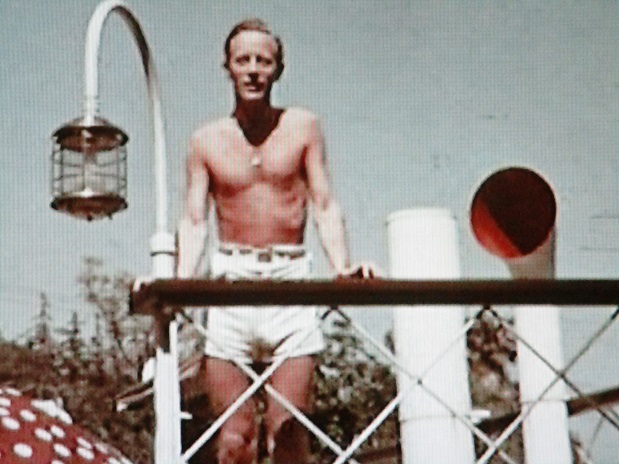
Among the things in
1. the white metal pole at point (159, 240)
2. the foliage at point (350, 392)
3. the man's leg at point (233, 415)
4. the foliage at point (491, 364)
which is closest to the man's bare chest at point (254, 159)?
the white metal pole at point (159, 240)

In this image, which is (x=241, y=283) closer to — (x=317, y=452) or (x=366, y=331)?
(x=366, y=331)

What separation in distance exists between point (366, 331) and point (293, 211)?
2.14ft

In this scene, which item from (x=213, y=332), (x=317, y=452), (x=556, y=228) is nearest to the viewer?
(x=213, y=332)

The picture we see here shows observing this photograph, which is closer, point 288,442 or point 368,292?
point 368,292

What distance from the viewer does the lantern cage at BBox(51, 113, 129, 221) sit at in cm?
273

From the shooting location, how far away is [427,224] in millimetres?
2215

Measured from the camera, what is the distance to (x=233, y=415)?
81.6 inches

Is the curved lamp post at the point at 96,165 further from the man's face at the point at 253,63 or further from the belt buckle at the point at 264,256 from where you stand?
the man's face at the point at 253,63

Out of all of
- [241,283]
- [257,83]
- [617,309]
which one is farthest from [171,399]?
[257,83]

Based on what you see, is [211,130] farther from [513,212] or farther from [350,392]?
[350,392]

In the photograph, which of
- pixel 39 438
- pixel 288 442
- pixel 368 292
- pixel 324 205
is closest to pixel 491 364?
pixel 324 205

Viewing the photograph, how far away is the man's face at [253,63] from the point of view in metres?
2.27

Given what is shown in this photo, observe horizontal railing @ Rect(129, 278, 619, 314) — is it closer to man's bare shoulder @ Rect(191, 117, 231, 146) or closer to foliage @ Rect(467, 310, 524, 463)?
man's bare shoulder @ Rect(191, 117, 231, 146)

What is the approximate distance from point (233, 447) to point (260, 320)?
0.89 ft
